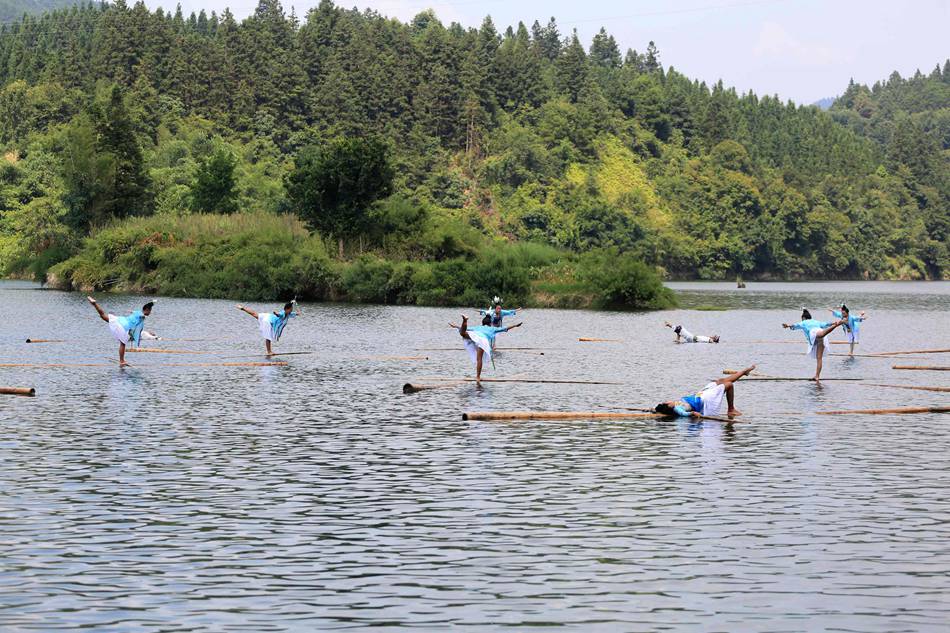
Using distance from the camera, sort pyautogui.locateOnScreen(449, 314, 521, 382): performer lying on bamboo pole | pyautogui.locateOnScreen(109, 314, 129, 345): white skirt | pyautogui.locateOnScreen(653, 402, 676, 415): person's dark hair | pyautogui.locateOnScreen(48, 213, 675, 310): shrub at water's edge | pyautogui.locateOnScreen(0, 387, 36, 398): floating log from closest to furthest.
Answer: pyautogui.locateOnScreen(653, 402, 676, 415): person's dark hair, pyautogui.locateOnScreen(0, 387, 36, 398): floating log, pyautogui.locateOnScreen(449, 314, 521, 382): performer lying on bamboo pole, pyautogui.locateOnScreen(109, 314, 129, 345): white skirt, pyautogui.locateOnScreen(48, 213, 675, 310): shrub at water's edge

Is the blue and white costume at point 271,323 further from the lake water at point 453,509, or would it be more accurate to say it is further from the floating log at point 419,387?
the floating log at point 419,387

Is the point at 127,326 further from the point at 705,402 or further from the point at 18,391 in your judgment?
the point at 705,402

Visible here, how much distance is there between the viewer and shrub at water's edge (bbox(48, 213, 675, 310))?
326 ft

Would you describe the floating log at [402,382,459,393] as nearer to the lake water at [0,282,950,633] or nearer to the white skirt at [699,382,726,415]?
the lake water at [0,282,950,633]

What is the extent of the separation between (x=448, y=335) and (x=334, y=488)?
4392cm

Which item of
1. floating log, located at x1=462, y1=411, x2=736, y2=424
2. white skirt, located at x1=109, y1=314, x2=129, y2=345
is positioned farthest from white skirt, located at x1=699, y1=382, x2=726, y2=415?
white skirt, located at x1=109, y1=314, x2=129, y2=345

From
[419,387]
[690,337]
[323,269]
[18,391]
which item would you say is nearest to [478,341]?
[419,387]

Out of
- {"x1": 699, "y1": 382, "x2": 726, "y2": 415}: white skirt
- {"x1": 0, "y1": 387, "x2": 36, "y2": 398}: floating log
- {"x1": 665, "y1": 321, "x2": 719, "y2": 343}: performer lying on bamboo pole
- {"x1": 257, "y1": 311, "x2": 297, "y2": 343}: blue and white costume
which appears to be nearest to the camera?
{"x1": 699, "y1": 382, "x2": 726, "y2": 415}: white skirt

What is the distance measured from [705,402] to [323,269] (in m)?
73.1

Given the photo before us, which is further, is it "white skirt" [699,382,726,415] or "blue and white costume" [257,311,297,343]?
"blue and white costume" [257,311,297,343]

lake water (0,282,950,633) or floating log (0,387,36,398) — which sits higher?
floating log (0,387,36,398)

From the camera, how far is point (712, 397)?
103 ft

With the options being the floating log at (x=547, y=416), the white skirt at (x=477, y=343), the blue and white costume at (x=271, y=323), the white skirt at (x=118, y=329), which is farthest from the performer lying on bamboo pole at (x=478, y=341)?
the white skirt at (x=118, y=329)

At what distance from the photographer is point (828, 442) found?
28688 mm
